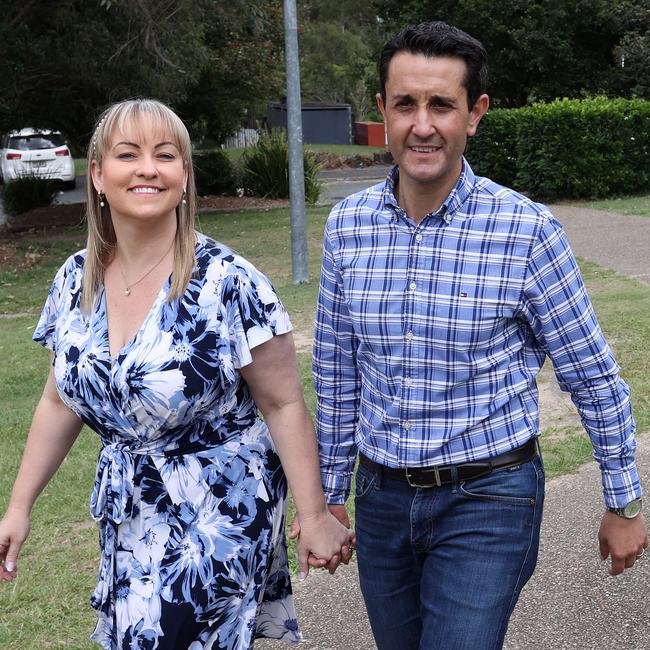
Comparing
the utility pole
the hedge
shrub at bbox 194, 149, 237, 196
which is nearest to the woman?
the utility pole

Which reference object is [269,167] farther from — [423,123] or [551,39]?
[423,123]

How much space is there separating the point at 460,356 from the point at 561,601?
1.82 meters

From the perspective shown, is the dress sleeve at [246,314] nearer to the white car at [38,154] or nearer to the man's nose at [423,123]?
the man's nose at [423,123]

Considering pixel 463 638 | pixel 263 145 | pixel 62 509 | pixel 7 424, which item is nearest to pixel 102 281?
pixel 463 638

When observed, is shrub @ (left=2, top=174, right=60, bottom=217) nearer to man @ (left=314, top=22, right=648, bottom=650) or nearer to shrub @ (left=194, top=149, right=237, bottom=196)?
shrub @ (left=194, top=149, right=237, bottom=196)

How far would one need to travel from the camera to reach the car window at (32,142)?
3050cm

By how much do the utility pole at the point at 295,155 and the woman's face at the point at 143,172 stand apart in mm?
9210

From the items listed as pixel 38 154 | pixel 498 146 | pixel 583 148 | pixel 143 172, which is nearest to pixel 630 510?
pixel 143 172

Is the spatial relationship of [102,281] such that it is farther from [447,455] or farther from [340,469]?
[447,455]

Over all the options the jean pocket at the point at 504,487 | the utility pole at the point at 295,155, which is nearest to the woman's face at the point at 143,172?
the jean pocket at the point at 504,487

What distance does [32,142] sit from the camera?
30609mm

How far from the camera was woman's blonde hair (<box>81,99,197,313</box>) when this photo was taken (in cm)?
258

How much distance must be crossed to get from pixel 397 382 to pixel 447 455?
20 centimetres

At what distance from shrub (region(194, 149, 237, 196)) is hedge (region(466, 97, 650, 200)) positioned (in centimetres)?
790
